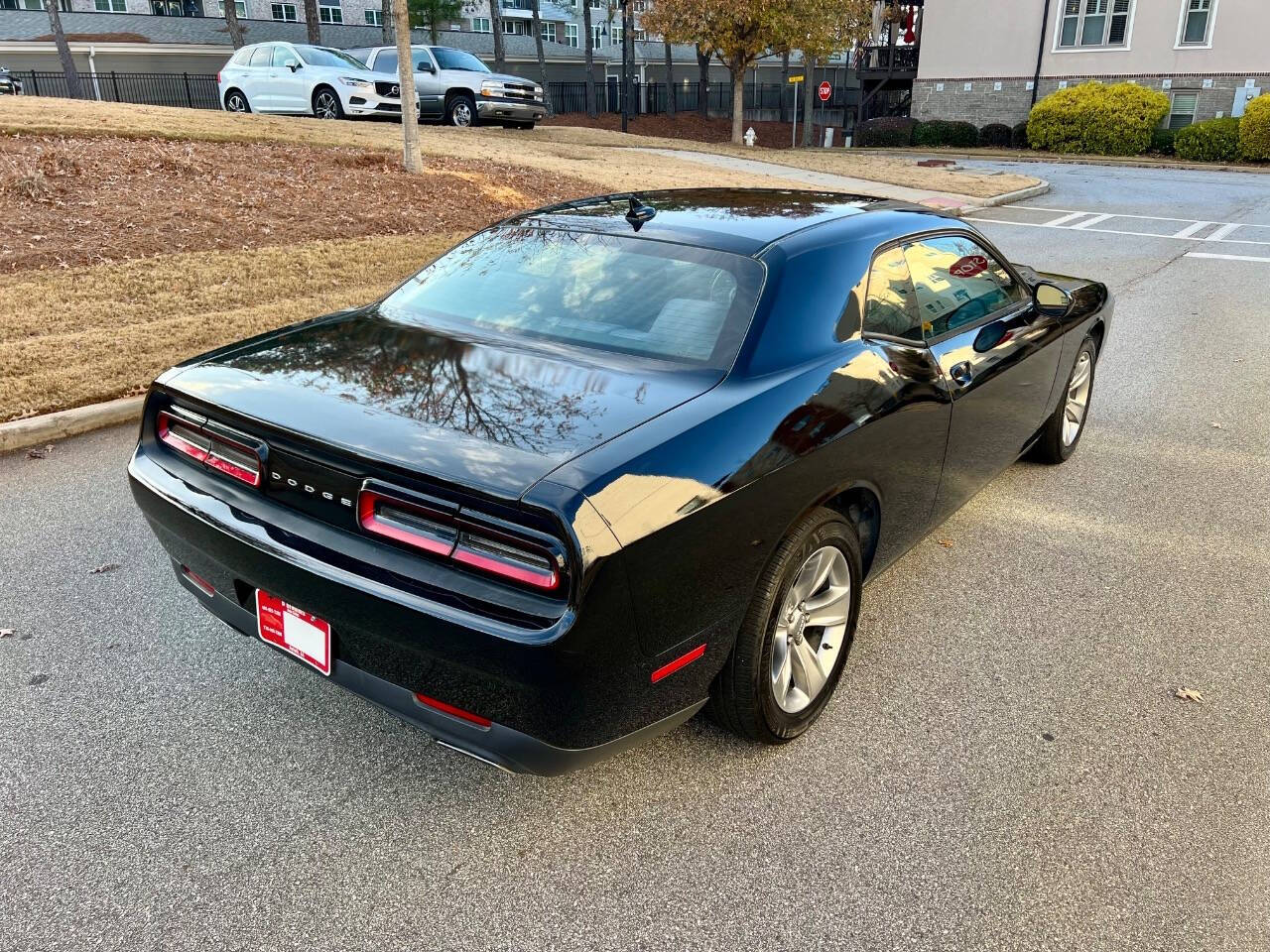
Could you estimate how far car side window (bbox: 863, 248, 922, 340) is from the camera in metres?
3.34

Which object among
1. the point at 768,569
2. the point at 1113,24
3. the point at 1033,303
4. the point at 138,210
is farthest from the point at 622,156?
the point at 1113,24

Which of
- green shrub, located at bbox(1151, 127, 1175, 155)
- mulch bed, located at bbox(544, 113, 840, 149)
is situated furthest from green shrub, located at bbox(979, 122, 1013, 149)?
mulch bed, located at bbox(544, 113, 840, 149)

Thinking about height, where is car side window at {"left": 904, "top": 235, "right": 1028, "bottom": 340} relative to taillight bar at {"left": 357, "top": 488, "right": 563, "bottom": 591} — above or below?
above

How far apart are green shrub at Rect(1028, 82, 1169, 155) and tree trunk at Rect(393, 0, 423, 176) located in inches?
1029

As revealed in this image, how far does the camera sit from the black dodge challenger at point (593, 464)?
89.0 inches

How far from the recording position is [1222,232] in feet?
48.7

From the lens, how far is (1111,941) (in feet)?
7.60

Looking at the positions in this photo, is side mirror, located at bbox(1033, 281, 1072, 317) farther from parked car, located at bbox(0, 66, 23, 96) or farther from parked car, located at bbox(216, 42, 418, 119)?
parked car, located at bbox(0, 66, 23, 96)

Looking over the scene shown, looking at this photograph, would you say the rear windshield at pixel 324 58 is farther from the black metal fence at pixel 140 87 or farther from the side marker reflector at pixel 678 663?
the side marker reflector at pixel 678 663

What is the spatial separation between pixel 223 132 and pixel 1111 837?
49.0ft

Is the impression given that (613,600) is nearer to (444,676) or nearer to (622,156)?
(444,676)

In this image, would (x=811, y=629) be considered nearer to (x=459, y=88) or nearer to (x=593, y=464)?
(x=593, y=464)

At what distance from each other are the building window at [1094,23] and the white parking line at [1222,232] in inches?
873

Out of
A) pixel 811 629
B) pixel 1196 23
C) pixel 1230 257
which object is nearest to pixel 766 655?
pixel 811 629
